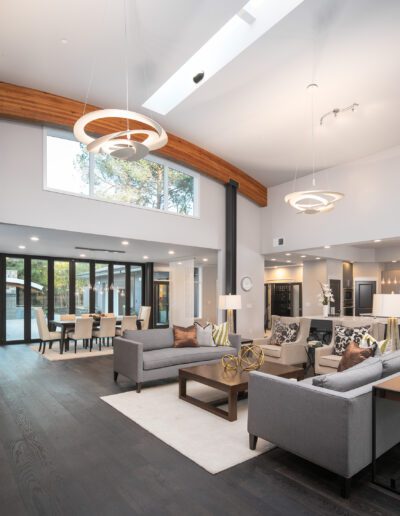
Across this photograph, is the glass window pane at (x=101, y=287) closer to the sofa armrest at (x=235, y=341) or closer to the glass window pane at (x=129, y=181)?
the glass window pane at (x=129, y=181)

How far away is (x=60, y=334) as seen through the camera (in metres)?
8.34

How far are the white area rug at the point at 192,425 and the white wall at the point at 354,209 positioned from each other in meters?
4.59

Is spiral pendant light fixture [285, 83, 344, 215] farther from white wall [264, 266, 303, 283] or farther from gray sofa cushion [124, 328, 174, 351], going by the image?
white wall [264, 266, 303, 283]

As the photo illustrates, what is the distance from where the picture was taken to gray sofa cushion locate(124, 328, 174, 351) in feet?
19.1

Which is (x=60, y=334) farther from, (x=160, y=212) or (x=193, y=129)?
(x=193, y=129)

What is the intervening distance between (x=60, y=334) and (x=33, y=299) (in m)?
2.06

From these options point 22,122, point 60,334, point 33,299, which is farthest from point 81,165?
point 33,299

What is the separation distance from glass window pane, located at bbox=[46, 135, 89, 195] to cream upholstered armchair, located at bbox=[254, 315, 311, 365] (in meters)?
4.49

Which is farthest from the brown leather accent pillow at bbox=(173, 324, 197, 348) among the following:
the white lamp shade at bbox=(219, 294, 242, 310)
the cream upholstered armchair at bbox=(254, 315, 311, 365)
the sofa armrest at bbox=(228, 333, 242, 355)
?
the cream upholstered armchair at bbox=(254, 315, 311, 365)

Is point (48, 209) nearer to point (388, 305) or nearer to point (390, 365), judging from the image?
point (388, 305)

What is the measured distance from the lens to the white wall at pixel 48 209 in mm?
5836

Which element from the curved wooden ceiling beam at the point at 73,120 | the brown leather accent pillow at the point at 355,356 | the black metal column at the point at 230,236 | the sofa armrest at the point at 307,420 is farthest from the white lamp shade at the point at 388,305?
the curved wooden ceiling beam at the point at 73,120

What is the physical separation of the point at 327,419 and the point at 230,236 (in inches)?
250

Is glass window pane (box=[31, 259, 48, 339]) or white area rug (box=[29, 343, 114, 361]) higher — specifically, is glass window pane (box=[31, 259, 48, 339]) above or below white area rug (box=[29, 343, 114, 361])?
above
